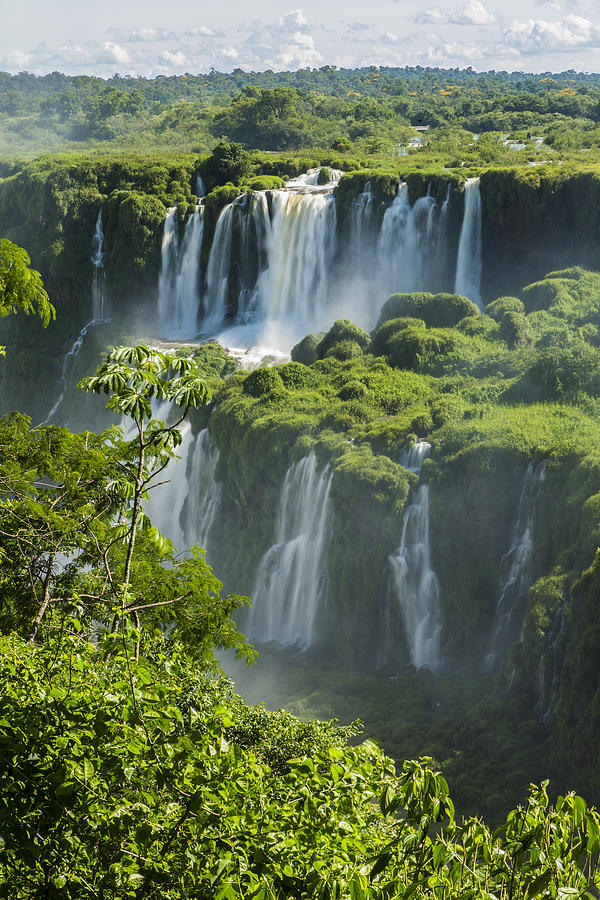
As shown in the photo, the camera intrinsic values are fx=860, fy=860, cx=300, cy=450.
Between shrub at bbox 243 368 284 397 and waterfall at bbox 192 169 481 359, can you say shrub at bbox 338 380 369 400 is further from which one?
waterfall at bbox 192 169 481 359

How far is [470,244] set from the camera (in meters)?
37.2

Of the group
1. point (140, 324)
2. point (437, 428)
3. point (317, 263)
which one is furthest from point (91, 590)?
point (140, 324)

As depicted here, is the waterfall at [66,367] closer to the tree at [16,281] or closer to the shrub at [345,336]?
the shrub at [345,336]

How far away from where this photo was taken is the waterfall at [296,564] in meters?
24.5

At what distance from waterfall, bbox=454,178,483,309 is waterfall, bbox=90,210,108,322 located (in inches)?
849

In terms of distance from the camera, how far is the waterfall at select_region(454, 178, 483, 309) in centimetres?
3722

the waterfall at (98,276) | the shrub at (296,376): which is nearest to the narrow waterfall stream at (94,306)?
the waterfall at (98,276)

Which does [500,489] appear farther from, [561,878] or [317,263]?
[317,263]

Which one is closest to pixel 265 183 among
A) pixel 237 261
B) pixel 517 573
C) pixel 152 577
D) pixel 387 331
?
pixel 237 261

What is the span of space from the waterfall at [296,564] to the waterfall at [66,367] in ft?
81.1

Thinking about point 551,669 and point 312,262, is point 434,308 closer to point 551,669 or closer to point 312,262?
point 312,262

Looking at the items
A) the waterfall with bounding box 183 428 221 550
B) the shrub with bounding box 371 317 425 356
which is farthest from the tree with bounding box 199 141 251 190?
the waterfall with bounding box 183 428 221 550

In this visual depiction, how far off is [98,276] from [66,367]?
18.6 feet

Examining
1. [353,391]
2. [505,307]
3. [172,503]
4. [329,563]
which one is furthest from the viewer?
[172,503]
